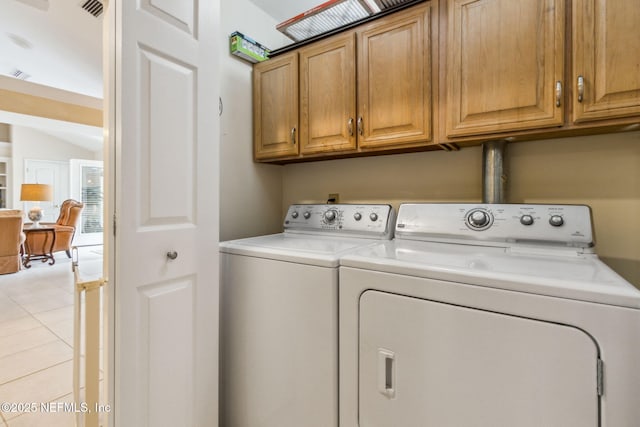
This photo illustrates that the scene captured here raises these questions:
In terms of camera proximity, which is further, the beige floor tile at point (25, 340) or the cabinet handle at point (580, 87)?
the beige floor tile at point (25, 340)

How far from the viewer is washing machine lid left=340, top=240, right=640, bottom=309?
0.72 metres

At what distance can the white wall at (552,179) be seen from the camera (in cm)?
126

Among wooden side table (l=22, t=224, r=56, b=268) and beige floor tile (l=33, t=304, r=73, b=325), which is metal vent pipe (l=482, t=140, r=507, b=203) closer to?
beige floor tile (l=33, t=304, r=73, b=325)

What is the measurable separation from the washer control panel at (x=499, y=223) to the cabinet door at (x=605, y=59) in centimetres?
37

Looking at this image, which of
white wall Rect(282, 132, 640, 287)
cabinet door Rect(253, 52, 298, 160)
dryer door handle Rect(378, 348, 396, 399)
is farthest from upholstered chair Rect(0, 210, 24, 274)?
dryer door handle Rect(378, 348, 396, 399)

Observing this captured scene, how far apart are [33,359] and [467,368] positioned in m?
2.83

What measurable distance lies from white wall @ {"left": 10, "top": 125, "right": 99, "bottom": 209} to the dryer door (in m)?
9.86

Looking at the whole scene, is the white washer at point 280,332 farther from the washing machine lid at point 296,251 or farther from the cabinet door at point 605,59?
the cabinet door at point 605,59

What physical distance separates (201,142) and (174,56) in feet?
1.08

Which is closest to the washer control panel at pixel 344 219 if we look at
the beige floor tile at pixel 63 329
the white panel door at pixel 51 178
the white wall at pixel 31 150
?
the beige floor tile at pixel 63 329

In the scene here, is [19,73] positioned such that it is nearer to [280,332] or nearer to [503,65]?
[280,332]

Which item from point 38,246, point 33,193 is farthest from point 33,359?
point 33,193

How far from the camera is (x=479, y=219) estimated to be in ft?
4.28

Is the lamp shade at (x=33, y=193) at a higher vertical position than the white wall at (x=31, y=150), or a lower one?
lower
